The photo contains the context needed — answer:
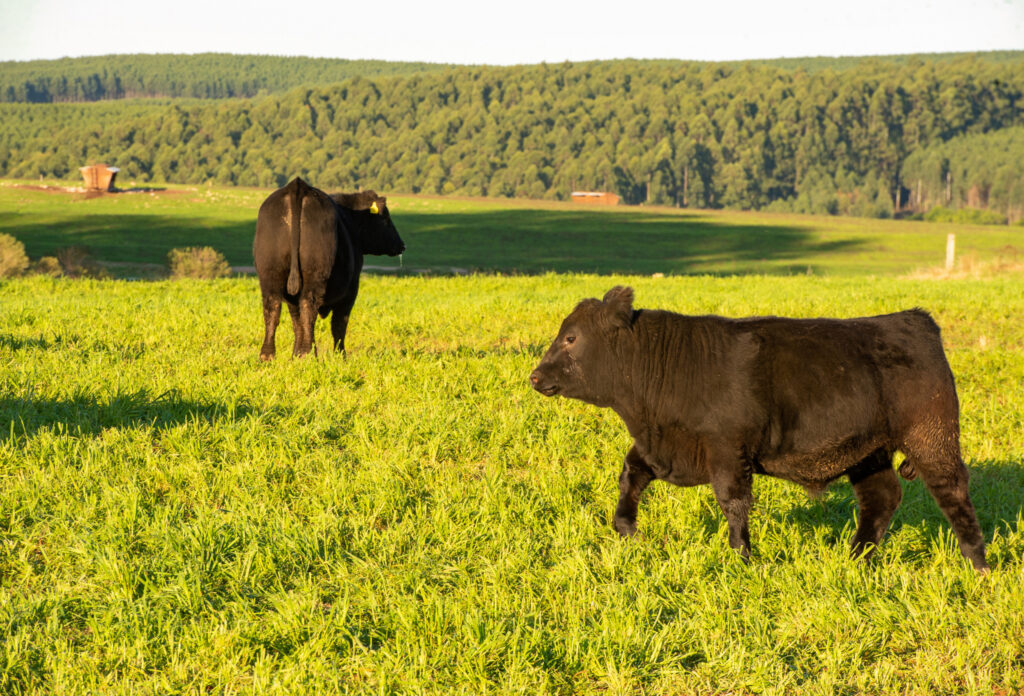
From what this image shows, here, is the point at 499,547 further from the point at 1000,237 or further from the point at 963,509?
the point at 1000,237

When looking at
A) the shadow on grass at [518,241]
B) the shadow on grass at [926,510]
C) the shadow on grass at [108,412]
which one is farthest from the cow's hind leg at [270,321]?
the shadow on grass at [518,241]

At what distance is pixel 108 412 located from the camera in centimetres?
827

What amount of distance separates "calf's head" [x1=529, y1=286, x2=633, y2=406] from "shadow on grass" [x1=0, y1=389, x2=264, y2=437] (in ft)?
11.0

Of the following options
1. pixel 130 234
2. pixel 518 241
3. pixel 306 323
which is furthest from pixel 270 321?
pixel 518 241

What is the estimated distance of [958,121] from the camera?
18712 centimetres

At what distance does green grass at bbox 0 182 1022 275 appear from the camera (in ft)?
189

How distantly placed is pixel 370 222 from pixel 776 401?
9128 millimetres

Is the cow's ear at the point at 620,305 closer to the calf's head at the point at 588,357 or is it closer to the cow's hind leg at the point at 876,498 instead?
the calf's head at the point at 588,357

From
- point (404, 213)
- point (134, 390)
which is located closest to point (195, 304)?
point (134, 390)

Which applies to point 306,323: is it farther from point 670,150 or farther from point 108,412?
point 670,150

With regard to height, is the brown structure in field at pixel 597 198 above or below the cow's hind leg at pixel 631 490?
above

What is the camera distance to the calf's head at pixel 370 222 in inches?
527

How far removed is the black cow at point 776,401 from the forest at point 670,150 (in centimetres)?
15573

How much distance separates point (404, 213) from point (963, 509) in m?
94.5
